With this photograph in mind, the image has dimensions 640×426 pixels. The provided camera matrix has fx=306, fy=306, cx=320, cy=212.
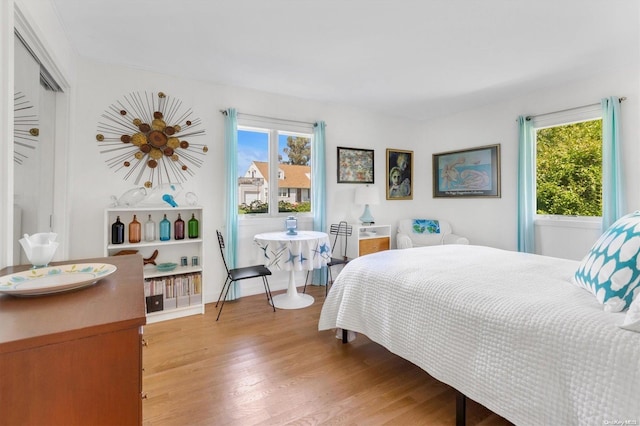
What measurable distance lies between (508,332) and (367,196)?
302cm

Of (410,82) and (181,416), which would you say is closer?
(181,416)

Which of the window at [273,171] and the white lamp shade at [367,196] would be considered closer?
the window at [273,171]

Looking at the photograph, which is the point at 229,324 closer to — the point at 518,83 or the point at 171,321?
the point at 171,321

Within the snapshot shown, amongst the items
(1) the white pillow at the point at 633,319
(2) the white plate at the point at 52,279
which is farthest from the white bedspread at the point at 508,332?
(2) the white plate at the point at 52,279

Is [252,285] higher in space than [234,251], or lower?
lower

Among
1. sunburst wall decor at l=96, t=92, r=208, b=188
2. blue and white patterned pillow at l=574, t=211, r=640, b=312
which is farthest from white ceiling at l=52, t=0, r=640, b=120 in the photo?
blue and white patterned pillow at l=574, t=211, r=640, b=312

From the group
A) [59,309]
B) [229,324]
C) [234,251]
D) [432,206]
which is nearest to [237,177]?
[234,251]

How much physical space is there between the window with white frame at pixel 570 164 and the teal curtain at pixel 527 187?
12cm

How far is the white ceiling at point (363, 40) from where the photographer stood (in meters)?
2.21

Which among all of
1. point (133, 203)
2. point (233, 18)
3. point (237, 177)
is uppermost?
point (233, 18)

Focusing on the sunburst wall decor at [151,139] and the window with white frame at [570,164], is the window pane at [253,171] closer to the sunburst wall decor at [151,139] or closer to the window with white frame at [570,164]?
the sunburst wall decor at [151,139]

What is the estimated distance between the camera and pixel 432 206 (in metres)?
5.09

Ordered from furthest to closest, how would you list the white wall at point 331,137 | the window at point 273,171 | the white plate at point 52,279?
the window at point 273,171, the white wall at point 331,137, the white plate at point 52,279

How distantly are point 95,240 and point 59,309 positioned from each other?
2.57m
